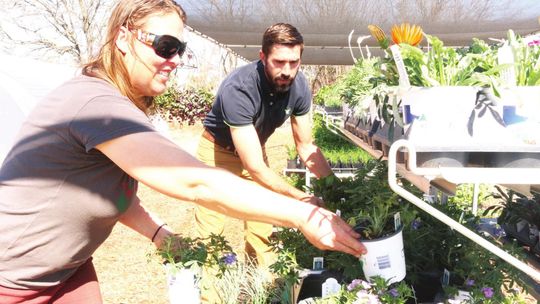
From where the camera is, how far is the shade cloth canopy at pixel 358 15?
5.16 meters

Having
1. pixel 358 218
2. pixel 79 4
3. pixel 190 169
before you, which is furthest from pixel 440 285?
pixel 79 4

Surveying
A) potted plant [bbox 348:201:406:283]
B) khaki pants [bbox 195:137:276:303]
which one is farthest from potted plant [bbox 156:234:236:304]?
khaki pants [bbox 195:137:276:303]

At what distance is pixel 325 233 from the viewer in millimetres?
1066

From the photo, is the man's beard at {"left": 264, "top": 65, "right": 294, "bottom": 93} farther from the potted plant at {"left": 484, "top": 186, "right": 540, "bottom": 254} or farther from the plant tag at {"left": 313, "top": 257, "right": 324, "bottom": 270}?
the potted plant at {"left": 484, "top": 186, "right": 540, "bottom": 254}

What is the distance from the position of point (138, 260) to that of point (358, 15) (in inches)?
143

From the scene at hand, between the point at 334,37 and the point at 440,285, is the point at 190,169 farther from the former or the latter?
the point at 334,37

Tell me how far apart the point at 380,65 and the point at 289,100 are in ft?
3.65

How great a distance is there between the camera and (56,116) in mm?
A: 1127

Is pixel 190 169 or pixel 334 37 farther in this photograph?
pixel 334 37

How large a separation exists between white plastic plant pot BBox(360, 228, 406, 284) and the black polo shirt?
3.96 ft

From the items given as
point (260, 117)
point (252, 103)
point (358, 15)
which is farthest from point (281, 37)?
point (358, 15)

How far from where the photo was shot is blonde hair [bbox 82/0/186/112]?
1.17m

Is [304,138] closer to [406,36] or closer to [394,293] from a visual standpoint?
[406,36]

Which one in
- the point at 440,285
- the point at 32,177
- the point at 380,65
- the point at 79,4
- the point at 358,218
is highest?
the point at 79,4
